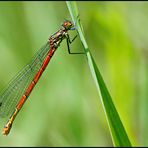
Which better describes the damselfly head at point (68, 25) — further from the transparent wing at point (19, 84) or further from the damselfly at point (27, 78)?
the transparent wing at point (19, 84)

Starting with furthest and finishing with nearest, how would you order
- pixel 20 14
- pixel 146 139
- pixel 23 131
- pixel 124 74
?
pixel 20 14 → pixel 23 131 → pixel 124 74 → pixel 146 139

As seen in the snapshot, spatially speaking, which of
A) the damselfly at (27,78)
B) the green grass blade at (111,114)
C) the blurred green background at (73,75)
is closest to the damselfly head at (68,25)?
the damselfly at (27,78)

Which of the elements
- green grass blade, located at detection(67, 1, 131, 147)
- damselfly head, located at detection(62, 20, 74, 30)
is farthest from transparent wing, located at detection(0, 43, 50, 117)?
green grass blade, located at detection(67, 1, 131, 147)

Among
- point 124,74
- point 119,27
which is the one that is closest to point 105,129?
point 124,74

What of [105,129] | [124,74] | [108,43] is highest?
[108,43]

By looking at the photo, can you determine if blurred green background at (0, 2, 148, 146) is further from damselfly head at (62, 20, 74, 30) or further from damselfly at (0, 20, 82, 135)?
damselfly head at (62, 20, 74, 30)

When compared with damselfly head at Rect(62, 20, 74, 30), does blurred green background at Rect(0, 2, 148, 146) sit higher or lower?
lower

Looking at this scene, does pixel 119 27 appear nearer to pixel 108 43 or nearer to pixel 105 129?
pixel 108 43

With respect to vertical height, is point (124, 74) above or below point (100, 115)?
above
